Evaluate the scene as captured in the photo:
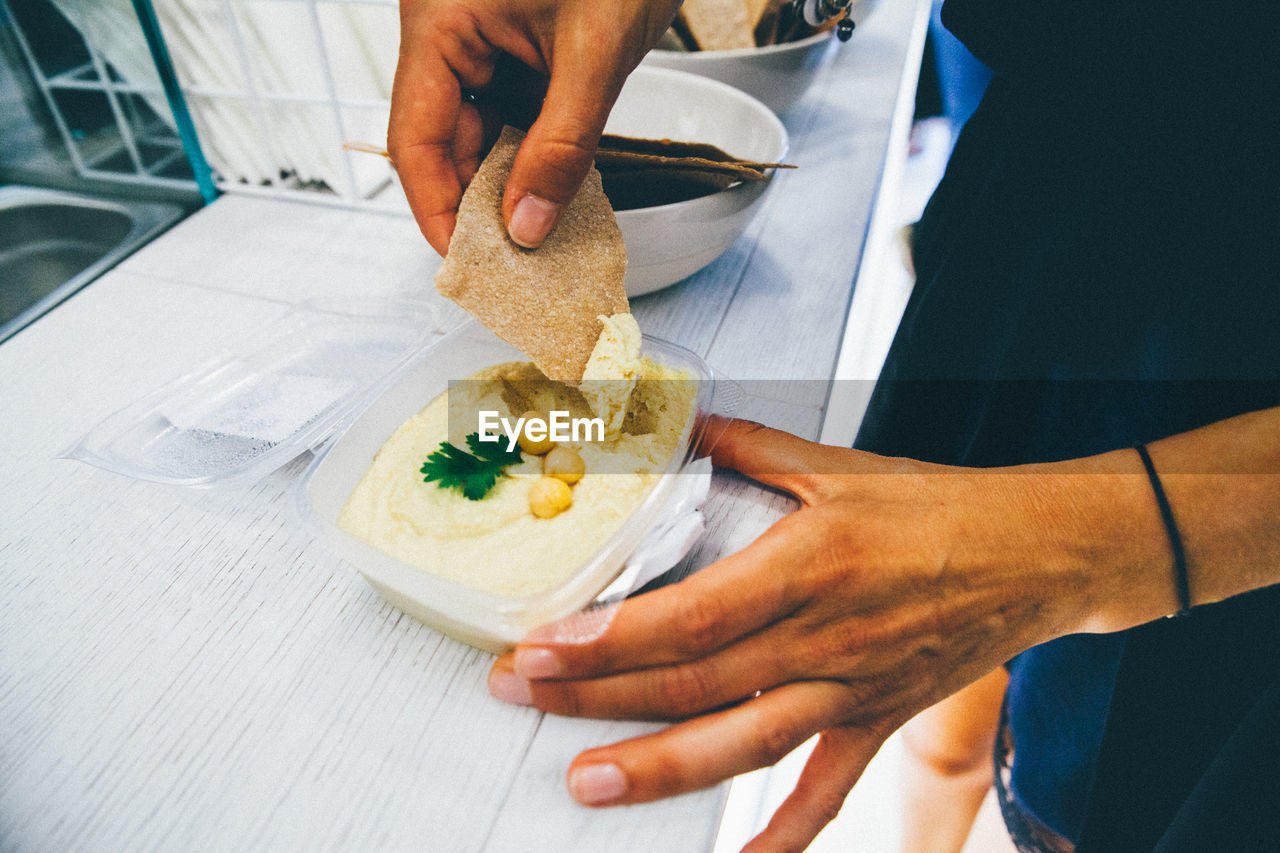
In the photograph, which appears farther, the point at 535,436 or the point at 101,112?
the point at 101,112

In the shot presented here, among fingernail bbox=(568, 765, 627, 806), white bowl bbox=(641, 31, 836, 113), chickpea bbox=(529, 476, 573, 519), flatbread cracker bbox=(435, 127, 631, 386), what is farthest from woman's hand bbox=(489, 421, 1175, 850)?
white bowl bbox=(641, 31, 836, 113)

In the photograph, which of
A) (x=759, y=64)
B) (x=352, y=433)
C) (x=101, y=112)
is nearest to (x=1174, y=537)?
(x=352, y=433)

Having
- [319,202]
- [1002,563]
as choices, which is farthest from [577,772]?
[319,202]

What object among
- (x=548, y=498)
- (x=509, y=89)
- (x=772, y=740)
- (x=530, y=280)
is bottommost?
(x=772, y=740)

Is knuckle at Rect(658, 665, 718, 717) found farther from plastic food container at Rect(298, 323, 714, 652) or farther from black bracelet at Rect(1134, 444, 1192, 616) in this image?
black bracelet at Rect(1134, 444, 1192, 616)

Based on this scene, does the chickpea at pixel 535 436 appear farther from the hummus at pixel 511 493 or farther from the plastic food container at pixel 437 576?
the plastic food container at pixel 437 576

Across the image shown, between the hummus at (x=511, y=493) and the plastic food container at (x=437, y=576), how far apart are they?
0.06 feet

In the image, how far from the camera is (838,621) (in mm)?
551

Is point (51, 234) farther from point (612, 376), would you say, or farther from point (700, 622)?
point (700, 622)

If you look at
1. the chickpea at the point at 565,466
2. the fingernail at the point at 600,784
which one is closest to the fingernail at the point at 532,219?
the chickpea at the point at 565,466

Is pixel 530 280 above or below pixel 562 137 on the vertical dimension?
below

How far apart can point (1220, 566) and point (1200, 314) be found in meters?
0.27

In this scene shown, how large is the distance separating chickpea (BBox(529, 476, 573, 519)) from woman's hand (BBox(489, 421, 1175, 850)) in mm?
113

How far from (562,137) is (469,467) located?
12.9 inches
